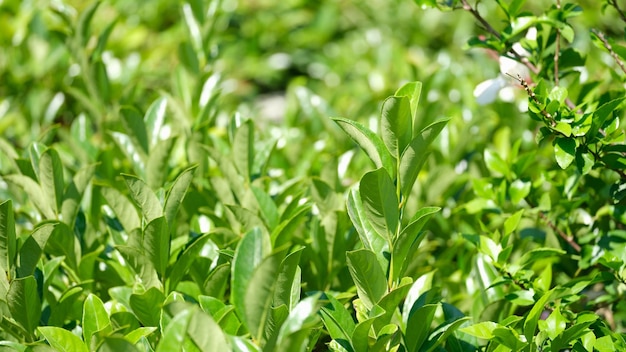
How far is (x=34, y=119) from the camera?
294 centimetres

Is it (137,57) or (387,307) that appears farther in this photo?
(137,57)

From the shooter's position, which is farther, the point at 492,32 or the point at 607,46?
the point at 492,32

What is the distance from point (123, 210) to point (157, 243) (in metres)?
0.31

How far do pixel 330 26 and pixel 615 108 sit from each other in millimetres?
3467

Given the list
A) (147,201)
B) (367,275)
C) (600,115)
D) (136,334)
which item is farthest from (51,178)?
(600,115)

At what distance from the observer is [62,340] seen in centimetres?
128

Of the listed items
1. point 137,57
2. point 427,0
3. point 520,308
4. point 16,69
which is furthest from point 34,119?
point 520,308

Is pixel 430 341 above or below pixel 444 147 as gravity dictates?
above

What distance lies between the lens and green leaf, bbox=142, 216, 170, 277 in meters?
1.38

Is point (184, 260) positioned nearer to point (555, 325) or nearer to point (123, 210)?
point (123, 210)

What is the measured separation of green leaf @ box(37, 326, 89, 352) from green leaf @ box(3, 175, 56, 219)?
20.0 inches

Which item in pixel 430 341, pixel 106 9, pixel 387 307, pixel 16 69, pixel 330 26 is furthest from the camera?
pixel 330 26

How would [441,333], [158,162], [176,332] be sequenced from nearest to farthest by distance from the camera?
1. [176,332]
2. [441,333]
3. [158,162]

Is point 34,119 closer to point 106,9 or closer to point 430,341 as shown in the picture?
point 106,9
